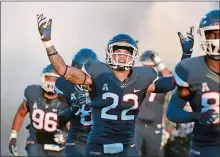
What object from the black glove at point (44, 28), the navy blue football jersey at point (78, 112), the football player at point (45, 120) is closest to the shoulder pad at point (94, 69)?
the black glove at point (44, 28)

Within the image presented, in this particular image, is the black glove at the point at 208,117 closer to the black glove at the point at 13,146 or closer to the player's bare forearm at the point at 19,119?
the black glove at the point at 13,146

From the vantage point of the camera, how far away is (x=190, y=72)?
3.71 m

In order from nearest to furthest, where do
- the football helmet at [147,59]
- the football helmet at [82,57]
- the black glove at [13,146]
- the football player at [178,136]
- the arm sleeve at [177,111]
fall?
the arm sleeve at [177,111] < the football helmet at [82,57] < the black glove at [13,146] < the football player at [178,136] < the football helmet at [147,59]

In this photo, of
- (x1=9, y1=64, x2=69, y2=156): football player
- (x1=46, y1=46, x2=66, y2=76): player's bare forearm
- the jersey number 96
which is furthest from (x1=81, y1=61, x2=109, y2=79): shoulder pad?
the jersey number 96

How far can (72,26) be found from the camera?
9.76 meters

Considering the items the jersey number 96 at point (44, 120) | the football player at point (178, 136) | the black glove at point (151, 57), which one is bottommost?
the football player at point (178, 136)

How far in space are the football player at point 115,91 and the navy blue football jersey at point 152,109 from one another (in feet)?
9.86

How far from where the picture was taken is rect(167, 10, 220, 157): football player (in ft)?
12.1

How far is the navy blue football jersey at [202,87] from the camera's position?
3.70 m

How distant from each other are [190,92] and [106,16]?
6.23 metres

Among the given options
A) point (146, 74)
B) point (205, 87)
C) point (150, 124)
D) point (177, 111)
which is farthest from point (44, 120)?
point (205, 87)

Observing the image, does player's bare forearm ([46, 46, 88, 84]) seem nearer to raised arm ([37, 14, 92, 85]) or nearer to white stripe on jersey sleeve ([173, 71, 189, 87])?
raised arm ([37, 14, 92, 85])

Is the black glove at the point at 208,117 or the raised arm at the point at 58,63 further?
the raised arm at the point at 58,63

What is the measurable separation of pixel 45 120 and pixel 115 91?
234 cm
